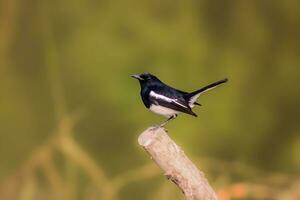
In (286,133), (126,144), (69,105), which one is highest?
(69,105)

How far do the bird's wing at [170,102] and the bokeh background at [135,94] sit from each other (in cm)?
59

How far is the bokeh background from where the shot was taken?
217 centimetres

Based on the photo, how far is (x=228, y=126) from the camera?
2.23 meters

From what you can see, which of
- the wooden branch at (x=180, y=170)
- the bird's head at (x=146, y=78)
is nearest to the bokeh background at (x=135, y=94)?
the bird's head at (x=146, y=78)

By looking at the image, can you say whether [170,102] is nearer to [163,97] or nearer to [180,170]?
[163,97]

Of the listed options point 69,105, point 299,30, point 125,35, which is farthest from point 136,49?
point 299,30

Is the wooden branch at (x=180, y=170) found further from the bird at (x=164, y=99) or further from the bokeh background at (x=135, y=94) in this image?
the bokeh background at (x=135, y=94)

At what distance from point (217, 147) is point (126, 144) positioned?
0.32 m

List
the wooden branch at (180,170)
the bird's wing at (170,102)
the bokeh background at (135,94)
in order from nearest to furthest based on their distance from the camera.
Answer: the wooden branch at (180,170) → the bird's wing at (170,102) → the bokeh background at (135,94)

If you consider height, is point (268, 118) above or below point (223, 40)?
below

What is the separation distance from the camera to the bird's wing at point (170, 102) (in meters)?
1.58

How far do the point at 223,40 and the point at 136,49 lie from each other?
0.31 meters

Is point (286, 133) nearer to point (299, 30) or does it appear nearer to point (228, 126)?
point (228, 126)

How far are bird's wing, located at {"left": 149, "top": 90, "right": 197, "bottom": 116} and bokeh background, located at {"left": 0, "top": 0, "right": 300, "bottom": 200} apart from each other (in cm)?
59
